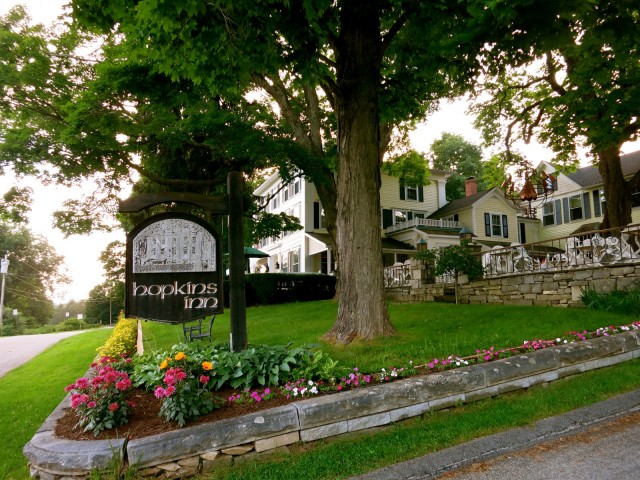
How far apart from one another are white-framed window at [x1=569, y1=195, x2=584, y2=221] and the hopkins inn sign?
28.7 metres

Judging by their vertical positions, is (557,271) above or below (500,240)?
below

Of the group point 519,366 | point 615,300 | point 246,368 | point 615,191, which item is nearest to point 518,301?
point 615,300

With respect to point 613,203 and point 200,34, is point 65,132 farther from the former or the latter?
point 613,203

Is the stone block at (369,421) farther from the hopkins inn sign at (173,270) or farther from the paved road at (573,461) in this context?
the hopkins inn sign at (173,270)

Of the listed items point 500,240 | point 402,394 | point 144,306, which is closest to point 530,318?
point 402,394

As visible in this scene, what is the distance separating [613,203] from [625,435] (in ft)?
39.7

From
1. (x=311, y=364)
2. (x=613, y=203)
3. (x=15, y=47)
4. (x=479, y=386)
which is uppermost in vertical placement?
(x=15, y=47)

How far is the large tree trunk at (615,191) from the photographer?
13.0 metres

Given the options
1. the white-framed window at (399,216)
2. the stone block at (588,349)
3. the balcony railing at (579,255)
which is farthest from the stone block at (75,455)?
the white-framed window at (399,216)

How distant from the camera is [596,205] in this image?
2570 centimetres

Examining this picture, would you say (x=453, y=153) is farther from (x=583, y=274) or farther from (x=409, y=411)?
(x=409, y=411)

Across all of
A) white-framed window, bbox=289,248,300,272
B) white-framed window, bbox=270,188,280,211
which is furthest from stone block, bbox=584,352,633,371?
white-framed window, bbox=270,188,280,211

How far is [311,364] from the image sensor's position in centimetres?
463

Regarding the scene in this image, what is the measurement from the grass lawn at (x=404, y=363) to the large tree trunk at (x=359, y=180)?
50 centimetres
